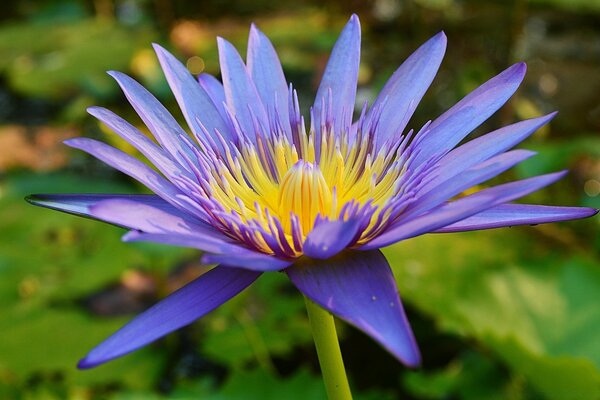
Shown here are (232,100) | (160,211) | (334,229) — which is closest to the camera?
(334,229)

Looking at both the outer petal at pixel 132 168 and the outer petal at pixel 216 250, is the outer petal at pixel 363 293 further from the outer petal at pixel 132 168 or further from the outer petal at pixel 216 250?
the outer petal at pixel 132 168

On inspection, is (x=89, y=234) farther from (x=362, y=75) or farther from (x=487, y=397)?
(x=362, y=75)

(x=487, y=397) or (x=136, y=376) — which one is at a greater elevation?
(x=487, y=397)

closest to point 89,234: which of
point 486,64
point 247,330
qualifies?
point 247,330

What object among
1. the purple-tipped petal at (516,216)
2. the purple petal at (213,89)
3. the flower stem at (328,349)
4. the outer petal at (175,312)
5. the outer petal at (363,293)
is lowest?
the flower stem at (328,349)

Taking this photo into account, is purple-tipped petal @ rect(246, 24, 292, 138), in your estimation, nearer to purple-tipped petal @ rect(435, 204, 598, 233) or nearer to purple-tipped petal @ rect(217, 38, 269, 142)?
purple-tipped petal @ rect(217, 38, 269, 142)

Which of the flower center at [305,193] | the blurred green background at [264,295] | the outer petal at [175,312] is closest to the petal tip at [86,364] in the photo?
the outer petal at [175,312]

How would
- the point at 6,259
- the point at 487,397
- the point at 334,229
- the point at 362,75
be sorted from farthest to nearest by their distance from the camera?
the point at 362,75
the point at 6,259
the point at 487,397
the point at 334,229
